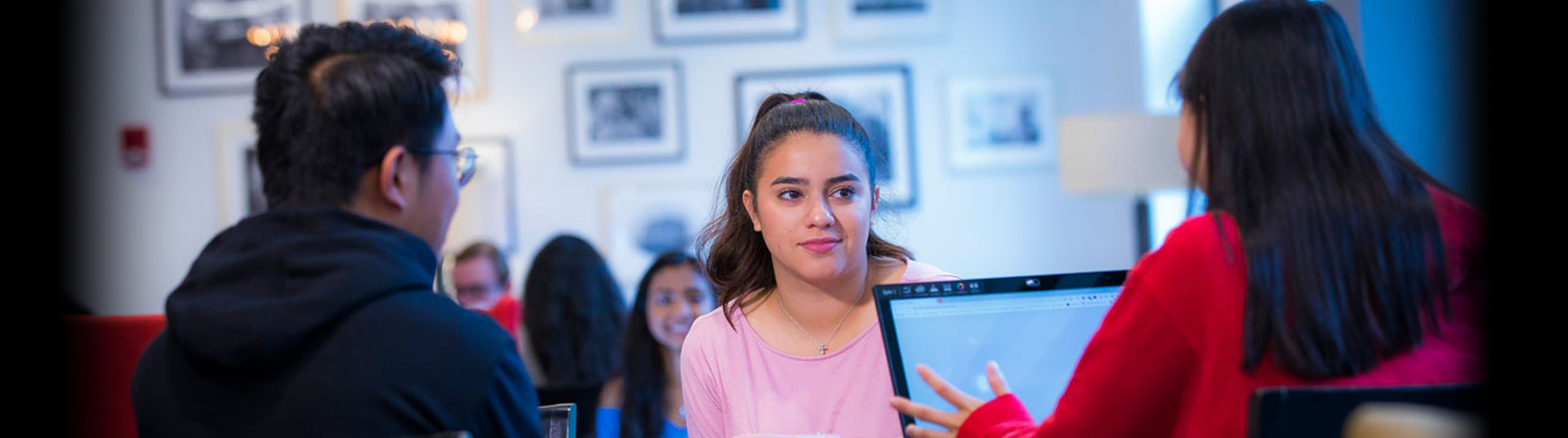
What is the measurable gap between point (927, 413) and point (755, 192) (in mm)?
739

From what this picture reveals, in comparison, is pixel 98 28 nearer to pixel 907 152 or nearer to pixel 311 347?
pixel 907 152

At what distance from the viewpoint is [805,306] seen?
82.4 inches

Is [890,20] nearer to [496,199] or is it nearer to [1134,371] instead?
[496,199]

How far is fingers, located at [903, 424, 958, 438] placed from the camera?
1503 mm

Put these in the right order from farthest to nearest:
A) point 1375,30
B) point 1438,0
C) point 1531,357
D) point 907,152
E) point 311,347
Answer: point 907,152, point 1375,30, point 1438,0, point 311,347, point 1531,357

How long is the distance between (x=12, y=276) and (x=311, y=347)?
3.04ft

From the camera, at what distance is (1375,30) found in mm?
2984

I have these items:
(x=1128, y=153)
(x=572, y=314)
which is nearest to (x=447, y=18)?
(x=572, y=314)

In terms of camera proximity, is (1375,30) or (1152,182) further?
(1152,182)

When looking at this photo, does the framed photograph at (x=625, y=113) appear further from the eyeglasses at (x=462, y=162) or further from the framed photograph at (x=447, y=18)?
the eyeglasses at (x=462, y=162)

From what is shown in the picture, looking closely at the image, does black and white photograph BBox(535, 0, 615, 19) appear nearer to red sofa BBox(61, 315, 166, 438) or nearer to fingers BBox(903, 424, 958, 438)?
red sofa BBox(61, 315, 166, 438)

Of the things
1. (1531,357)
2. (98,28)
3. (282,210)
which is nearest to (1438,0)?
(1531,357)

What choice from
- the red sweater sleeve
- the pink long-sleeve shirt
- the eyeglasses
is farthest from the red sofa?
the red sweater sleeve

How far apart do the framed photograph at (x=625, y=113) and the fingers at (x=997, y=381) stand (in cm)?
362
